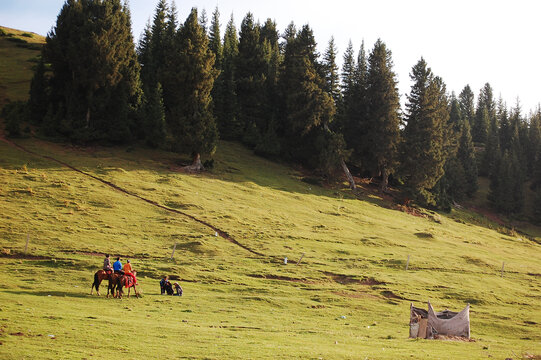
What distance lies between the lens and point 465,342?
72.7 feet

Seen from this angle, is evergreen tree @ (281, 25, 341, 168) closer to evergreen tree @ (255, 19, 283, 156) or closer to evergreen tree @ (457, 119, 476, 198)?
evergreen tree @ (255, 19, 283, 156)

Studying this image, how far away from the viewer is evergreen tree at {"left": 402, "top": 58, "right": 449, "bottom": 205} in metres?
75.4

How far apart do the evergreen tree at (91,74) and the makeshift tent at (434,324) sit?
53.2 meters

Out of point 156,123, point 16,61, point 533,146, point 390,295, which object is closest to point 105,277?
point 390,295

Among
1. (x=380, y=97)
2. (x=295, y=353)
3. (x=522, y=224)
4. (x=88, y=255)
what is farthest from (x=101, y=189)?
(x=522, y=224)

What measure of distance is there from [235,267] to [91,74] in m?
42.1

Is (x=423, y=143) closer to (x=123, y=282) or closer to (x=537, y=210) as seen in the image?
(x=537, y=210)

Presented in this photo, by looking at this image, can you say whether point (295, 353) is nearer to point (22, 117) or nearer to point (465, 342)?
point (465, 342)

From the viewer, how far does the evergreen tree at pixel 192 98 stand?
211ft

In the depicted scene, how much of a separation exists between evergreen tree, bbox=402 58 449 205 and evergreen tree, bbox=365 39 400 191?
8.25 ft

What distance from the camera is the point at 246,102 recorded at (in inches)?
3511

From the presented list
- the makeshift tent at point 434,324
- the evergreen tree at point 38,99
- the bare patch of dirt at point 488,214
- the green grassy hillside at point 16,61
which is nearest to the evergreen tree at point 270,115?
the evergreen tree at point 38,99

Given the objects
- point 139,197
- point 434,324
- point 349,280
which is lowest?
point 349,280

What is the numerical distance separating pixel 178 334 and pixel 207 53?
56.0 m
